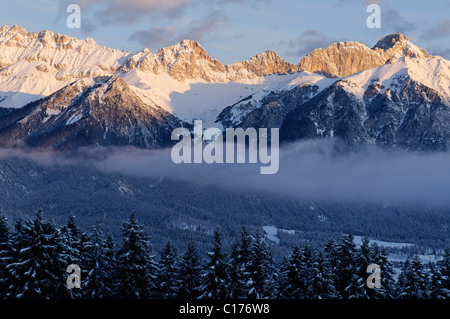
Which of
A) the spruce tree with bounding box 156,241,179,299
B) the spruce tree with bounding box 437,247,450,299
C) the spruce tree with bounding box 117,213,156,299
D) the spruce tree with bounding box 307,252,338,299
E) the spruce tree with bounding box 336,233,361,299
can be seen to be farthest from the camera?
the spruce tree with bounding box 336,233,361,299

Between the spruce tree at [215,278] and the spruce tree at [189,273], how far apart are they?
22.7ft

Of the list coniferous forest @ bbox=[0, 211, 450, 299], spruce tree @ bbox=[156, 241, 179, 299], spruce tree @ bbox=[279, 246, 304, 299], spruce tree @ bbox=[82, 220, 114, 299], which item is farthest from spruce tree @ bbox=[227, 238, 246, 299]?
spruce tree @ bbox=[82, 220, 114, 299]

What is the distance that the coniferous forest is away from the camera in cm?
8081

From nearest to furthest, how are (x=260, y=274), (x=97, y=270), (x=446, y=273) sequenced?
(x=446, y=273), (x=97, y=270), (x=260, y=274)

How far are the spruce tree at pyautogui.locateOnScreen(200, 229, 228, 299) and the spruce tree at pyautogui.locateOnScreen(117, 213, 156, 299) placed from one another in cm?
739

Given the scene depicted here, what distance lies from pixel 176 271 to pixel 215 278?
12.5m

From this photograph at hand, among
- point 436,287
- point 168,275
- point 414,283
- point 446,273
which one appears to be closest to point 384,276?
point 414,283

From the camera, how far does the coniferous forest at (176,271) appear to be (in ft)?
265

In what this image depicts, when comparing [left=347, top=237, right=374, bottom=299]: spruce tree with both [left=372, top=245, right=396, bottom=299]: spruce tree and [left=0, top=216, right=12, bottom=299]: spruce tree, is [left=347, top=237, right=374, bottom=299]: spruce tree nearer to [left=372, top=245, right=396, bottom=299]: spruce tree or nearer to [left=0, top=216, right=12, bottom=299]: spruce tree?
[left=372, top=245, right=396, bottom=299]: spruce tree

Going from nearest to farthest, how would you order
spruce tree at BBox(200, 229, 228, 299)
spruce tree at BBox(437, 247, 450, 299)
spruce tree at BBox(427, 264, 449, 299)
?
spruce tree at BBox(200, 229, 228, 299) → spruce tree at BBox(427, 264, 449, 299) → spruce tree at BBox(437, 247, 450, 299)

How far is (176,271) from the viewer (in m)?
97.2

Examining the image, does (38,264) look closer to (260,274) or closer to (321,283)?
(260,274)
